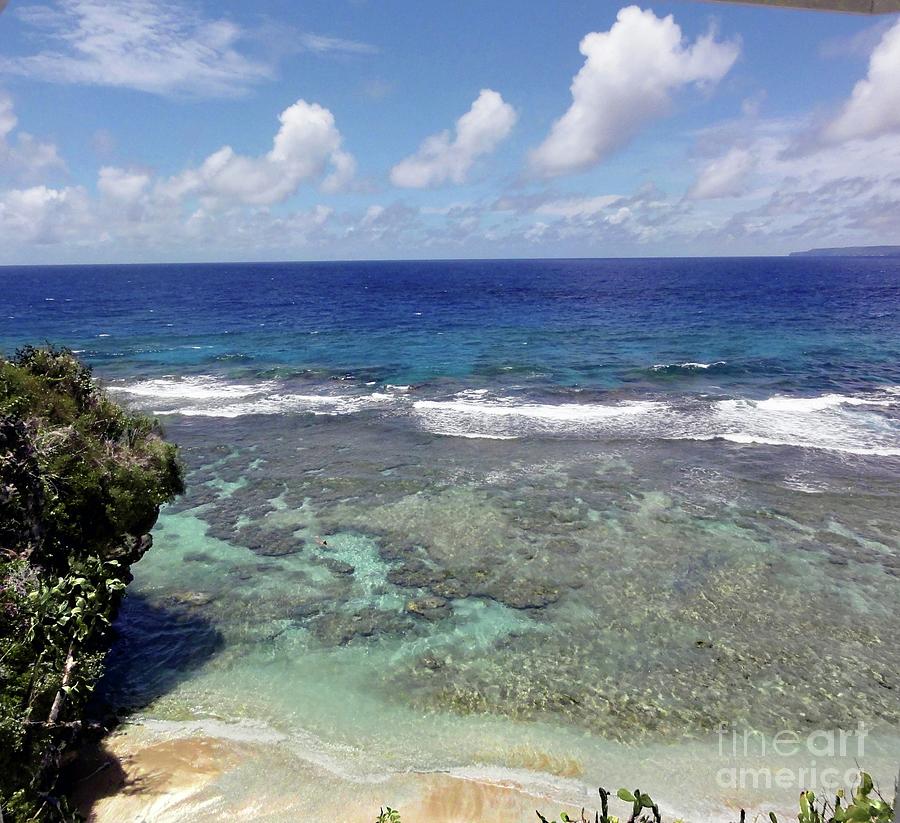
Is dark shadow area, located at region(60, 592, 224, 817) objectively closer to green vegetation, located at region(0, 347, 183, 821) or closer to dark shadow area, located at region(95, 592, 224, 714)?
dark shadow area, located at region(95, 592, 224, 714)

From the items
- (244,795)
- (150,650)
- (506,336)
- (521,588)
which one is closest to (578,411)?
(521,588)

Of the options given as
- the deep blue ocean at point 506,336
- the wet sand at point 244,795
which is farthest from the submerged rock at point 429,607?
the deep blue ocean at point 506,336

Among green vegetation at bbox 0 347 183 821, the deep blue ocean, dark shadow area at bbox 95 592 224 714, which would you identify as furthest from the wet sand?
the deep blue ocean

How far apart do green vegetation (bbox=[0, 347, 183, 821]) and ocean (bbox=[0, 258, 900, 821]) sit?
305 centimetres

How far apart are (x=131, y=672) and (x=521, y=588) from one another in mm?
10696

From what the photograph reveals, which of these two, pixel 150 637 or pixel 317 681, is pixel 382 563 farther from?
pixel 150 637

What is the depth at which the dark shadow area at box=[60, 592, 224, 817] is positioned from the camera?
11234mm

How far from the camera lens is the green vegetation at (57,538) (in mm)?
9234

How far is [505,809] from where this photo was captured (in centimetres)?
1082

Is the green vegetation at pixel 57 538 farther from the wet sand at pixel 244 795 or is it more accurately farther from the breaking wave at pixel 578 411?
the breaking wave at pixel 578 411

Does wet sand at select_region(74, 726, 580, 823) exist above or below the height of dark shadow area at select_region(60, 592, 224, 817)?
below

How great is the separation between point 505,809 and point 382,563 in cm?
990

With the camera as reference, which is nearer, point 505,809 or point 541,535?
point 505,809

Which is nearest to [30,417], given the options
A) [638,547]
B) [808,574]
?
[638,547]
